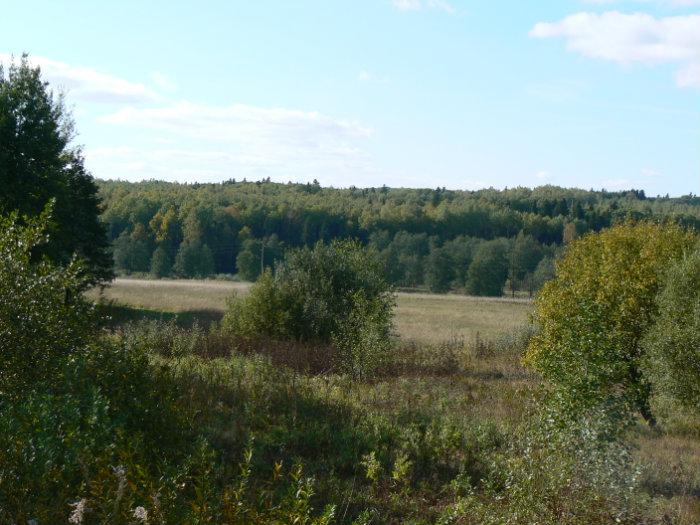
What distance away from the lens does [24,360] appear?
7.12 m

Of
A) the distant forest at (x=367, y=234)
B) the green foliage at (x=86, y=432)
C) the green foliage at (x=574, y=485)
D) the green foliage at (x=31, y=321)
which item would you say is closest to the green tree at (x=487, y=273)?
the distant forest at (x=367, y=234)

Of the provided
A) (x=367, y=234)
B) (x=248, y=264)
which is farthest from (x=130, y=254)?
(x=367, y=234)

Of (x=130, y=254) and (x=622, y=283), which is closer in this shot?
(x=622, y=283)

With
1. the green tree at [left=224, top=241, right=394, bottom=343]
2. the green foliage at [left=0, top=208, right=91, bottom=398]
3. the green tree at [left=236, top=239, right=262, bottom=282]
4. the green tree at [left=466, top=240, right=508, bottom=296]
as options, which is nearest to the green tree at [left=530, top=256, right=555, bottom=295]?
the green tree at [left=466, top=240, right=508, bottom=296]

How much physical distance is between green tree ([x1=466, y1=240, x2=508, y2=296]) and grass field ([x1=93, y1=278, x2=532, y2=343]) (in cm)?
1412

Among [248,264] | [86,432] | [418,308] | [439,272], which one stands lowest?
[418,308]

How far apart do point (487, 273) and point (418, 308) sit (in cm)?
2990

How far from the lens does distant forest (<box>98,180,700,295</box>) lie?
92188 mm

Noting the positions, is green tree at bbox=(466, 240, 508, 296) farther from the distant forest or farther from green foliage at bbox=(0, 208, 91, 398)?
green foliage at bbox=(0, 208, 91, 398)

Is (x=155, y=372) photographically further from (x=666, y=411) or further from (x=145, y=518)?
(x=666, y=411)

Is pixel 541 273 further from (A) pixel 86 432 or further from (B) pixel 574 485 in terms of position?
(A) pixel 86 432

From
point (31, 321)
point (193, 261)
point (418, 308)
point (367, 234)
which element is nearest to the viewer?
point (31, 321)

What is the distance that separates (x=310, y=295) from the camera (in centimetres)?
2862

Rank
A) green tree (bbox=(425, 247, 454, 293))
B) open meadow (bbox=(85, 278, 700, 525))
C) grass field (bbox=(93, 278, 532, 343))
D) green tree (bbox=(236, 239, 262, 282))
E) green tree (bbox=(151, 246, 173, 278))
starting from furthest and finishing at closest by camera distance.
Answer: green tree (bbox=(425, 247, 454, 293)) < green tree (bbox=(151, 246, 173, 278)) < green tree (bbox=(236, 239, 262, 282)) < grass field (bbox=(93, 278, 532, 343)) < open meadow (bbox=(85, 278, 700, 525))
